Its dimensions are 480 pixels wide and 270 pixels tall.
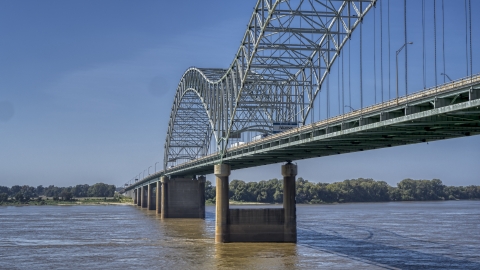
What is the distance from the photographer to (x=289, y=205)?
68.9m

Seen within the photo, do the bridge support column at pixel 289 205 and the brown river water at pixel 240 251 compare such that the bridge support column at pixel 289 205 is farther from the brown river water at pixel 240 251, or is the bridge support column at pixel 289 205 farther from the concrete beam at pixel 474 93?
the concrete beam at pixel 474 93

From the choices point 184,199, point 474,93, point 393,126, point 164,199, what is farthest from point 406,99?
point 164,199

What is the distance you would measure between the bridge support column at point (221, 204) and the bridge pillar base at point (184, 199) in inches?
2016

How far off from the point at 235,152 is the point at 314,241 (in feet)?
43.5

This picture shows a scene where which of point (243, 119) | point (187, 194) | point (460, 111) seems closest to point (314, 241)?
point (243, 119)

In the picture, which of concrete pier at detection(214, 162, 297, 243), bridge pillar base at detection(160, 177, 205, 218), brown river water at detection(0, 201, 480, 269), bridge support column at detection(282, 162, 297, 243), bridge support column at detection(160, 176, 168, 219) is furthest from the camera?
bridge support column at detection(160, 176, 168, 219)

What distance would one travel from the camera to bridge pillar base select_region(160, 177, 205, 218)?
127m

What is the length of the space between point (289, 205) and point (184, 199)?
62.7 m

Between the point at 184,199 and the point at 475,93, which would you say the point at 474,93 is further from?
the point at 184,199

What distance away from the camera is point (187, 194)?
13038cm

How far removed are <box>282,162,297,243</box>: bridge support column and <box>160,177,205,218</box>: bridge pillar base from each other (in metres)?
56.4

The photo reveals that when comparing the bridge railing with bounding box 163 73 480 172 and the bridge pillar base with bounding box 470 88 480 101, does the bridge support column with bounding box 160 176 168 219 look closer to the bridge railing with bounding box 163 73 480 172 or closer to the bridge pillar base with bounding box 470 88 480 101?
the bridge railing with bounding box 163 73 480 172

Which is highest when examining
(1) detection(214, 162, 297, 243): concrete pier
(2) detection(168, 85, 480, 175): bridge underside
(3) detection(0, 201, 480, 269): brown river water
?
(2) detection(168, 85, 480, 175): bridge underside

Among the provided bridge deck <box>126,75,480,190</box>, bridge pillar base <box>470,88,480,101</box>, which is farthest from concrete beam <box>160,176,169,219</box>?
bridge pillar base <box>470,88,480,101</box>
